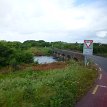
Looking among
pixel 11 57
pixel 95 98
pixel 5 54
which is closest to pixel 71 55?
pixel 11 57

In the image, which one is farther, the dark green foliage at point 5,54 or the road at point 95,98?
the dark green foliage at point 5,54

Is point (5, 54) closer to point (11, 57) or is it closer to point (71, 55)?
point (11, 57)

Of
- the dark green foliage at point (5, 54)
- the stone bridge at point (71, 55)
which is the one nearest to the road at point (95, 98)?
the stone bridge at point (71, 55)

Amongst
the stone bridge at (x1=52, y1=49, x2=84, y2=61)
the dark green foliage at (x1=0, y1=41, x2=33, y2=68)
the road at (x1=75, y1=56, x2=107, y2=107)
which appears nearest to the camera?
the road at (x1=75, y1=56, x2=107, y2=107)

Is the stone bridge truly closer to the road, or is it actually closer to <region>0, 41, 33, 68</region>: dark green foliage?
<region>0, 41, 33, 68</region>: dark green foliage

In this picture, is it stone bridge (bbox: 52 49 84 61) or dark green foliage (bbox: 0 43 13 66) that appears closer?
dark green foliage (bbox: 0 43 13 66)

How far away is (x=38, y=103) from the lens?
34.4ft

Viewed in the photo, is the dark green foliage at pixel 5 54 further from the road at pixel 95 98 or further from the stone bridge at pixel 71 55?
the road at pixel 95 98

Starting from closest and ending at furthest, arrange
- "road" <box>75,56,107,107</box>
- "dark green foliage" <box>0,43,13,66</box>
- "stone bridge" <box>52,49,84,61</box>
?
"road" <box>75,56,107,107</box> → "dark green foliage" <box>0,43,13,66</box> → "stone bridge" <box>52,49,84,61</box>

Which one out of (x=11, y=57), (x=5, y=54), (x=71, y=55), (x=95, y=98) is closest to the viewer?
(x=95, y=98)

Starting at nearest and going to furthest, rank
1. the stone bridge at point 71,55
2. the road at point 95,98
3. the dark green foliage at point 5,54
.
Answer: the road at point 95,98 < the dark green foliage at point 5,54 < the stone bridge at point 71,55

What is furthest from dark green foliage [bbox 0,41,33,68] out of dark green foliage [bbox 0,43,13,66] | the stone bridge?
the stone bridge

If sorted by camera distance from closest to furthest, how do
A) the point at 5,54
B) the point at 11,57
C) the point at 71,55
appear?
the point at 5,54, the point at 11,57, the point at 71,55

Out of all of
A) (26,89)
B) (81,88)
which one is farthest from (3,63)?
(26,89)
